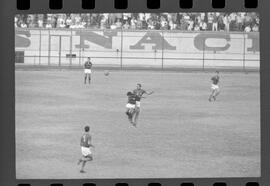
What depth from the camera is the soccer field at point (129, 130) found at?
295 inches

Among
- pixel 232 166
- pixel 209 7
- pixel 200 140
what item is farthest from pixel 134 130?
pixel 209 7

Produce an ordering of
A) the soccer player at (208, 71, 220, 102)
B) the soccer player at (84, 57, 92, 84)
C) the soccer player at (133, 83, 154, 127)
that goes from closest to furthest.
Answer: the soccer player at (84, 57, 92, 84) < the soccer player at (133, 83, 154, 127) < the soccer player at (208, 71, 220, 102)

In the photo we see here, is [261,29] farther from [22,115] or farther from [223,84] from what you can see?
[22,115]

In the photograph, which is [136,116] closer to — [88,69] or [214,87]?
[88,69]

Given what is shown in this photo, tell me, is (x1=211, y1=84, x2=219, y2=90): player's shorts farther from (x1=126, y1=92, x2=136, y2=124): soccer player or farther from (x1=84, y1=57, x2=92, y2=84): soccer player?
(x1=84, y1=57, x2=92, y2=84): soccer player

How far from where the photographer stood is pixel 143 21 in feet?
26.7

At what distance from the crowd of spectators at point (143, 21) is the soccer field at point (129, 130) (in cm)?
66

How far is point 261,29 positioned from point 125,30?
5.91 ft

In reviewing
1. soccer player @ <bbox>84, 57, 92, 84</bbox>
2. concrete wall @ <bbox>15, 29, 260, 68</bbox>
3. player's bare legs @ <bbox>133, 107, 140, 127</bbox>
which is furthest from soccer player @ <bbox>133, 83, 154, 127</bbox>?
soccer player @ <bbox>84, 57, 92, 84</bbox>

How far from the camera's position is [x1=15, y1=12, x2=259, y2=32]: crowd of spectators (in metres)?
7.60


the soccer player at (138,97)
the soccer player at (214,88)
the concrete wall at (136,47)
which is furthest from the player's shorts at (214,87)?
the soccer player at (138,97)

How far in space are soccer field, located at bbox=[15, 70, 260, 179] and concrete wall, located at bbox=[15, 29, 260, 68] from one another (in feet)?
0.85

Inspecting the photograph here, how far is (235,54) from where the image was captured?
8906 millimetres

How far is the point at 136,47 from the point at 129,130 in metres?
1.14
